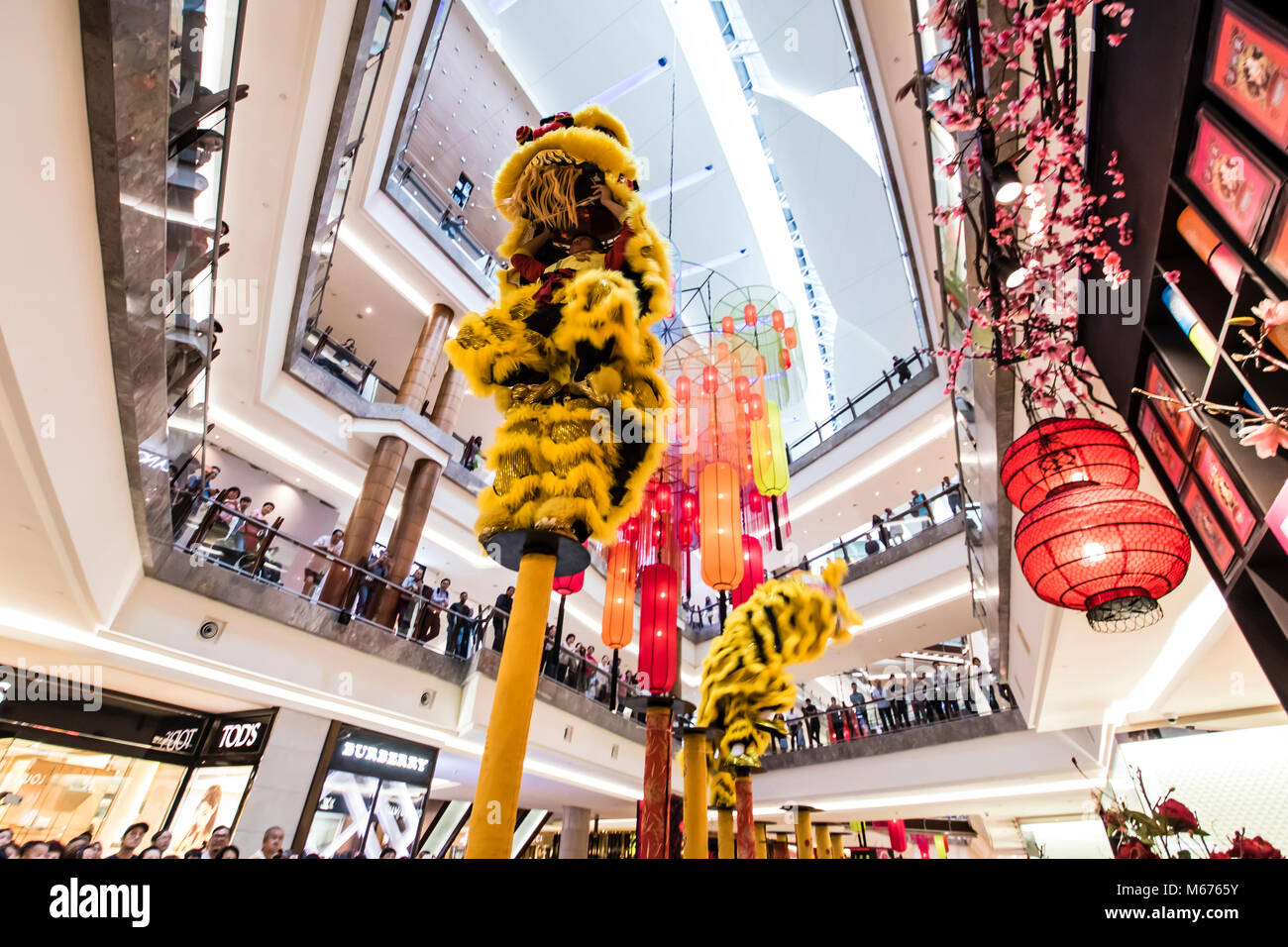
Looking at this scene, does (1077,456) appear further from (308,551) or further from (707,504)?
(308,551)

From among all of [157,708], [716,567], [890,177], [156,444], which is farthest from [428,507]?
[890,177]

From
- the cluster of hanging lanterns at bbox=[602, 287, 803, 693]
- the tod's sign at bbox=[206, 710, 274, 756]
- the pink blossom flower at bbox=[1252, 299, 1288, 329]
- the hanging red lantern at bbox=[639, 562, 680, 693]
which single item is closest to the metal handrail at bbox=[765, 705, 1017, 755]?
the cluster of hanging lanterns at bbox=[602, 287, 803, 693]

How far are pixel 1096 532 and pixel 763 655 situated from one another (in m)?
1.96

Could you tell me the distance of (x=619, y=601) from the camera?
212 inches

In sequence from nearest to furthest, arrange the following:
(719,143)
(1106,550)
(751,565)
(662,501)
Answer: (1106,550) → (662,501) → (751,565) → (719,143)

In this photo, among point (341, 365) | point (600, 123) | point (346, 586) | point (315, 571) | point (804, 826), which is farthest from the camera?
point (804, 826)

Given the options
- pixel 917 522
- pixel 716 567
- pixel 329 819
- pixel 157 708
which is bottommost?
pixel 329 819

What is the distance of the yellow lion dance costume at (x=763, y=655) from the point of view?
351 cm

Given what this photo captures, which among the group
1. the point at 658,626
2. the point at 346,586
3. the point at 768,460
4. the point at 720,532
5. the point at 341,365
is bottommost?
the point at 658,626

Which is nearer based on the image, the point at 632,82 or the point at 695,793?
the point at 695,793

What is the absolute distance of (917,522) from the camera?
10.9 m

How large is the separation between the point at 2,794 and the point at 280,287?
574 centimetres

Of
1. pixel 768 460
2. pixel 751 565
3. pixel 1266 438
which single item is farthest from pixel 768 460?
pixel 1266 438
